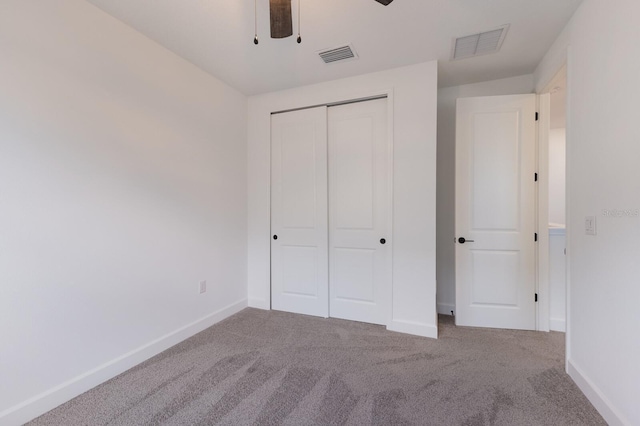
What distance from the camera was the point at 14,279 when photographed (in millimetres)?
1499

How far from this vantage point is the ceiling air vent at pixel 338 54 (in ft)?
7.64

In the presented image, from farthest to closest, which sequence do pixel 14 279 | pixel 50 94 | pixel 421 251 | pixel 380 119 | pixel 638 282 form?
pixel 380 119
pixel 421 251
pixel 50 94
pixel 14 279
pixel 638 282

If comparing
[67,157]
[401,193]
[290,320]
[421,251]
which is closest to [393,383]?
[421,251]

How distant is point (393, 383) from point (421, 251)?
1.16 metres

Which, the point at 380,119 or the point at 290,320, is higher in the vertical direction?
the point at 380,119

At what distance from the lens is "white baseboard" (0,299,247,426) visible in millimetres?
1495

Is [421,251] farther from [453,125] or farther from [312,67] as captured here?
[312,67]

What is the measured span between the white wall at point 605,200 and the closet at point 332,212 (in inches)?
53.1

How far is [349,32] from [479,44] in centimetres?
112

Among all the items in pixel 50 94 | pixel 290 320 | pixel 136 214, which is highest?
pixel 50 94

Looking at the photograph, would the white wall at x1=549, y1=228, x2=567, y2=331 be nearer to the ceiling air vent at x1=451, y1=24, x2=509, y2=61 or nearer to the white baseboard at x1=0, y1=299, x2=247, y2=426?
the ceiling air vent at x1=451, y1=24, x2=509, y2=61

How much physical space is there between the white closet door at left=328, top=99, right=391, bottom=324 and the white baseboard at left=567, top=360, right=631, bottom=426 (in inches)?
53.7

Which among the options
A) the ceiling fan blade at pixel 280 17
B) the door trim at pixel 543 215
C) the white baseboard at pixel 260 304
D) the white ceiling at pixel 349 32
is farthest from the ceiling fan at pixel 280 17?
the white baseboard at pixel 260 304

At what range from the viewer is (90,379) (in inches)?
70.9
